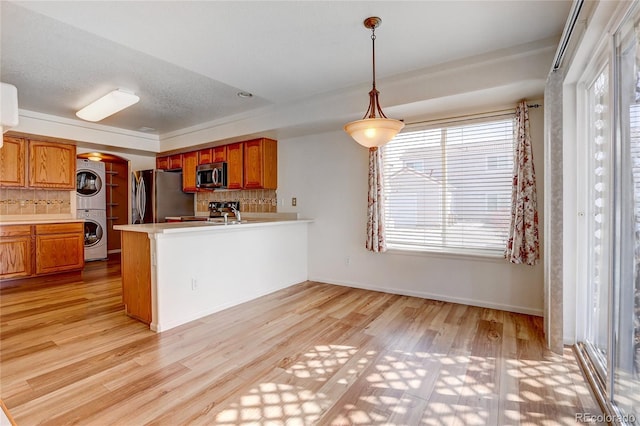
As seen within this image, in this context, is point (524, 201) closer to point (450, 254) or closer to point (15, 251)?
point (450, 254)

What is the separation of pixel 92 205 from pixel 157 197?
5.66ft

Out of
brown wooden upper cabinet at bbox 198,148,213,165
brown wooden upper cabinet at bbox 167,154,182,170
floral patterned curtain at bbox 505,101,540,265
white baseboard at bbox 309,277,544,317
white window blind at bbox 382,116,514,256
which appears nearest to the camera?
floral patterned curtain at bbox 505,101,540,265

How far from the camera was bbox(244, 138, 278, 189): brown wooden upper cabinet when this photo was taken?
15.9ft

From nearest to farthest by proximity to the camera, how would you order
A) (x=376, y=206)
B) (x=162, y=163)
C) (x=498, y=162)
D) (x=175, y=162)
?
(x=498, y=162), (x=376, y=206), (x=175, y=162), (x=162, y=163)

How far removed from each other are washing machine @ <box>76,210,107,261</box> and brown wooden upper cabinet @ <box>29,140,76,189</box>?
1413 mm

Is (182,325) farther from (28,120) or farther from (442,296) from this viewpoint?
(28,120)

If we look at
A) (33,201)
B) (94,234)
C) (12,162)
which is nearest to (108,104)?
(12,162)

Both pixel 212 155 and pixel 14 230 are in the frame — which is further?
pixel 212 155

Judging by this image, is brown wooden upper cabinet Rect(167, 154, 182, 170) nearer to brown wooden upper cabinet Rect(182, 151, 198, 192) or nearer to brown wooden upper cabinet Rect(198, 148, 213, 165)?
brown wooden upper cabinet Rect(182, 151, 198, 192)

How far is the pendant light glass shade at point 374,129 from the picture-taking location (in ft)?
7.51

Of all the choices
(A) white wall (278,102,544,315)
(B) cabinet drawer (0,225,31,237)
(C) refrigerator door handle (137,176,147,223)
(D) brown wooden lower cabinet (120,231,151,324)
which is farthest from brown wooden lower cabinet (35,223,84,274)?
(A) white wall (278,102,544,315)

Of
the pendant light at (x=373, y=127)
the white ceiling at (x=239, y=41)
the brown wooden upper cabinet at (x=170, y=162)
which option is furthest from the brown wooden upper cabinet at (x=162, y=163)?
the pendant light at (x=373, y=127)

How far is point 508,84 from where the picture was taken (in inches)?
109

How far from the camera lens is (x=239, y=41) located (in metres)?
2.62
